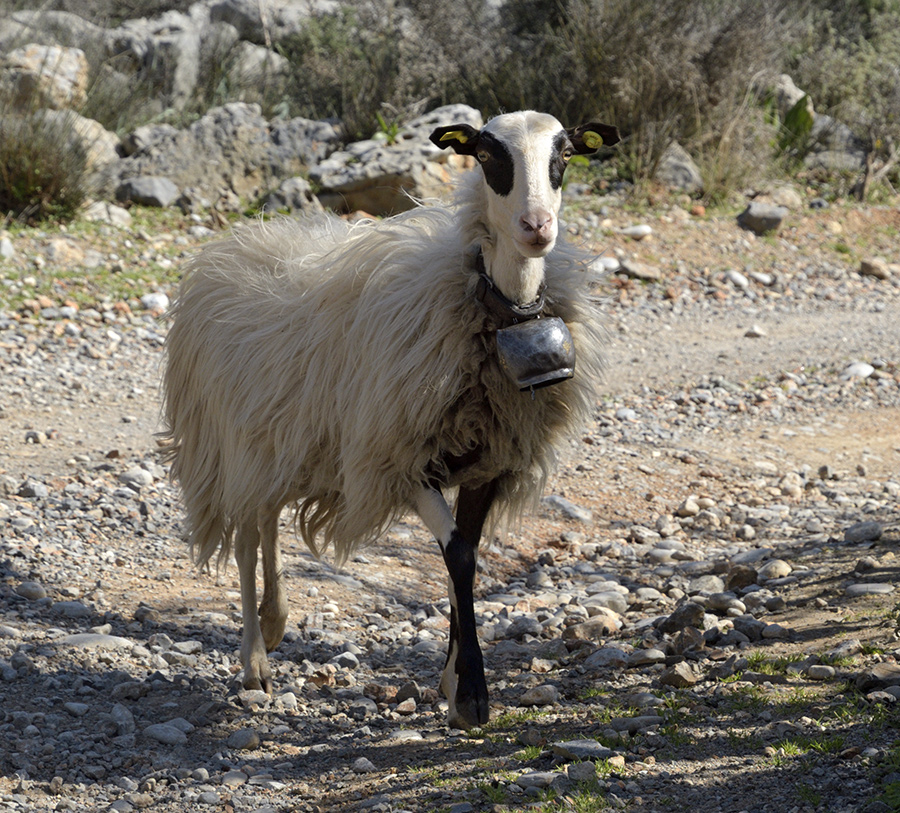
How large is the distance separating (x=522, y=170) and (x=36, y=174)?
7.74m

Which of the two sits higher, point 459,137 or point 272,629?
point 459,137

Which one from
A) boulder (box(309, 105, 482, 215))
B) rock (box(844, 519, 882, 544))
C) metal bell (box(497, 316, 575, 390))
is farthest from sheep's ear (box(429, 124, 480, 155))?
boulder (box(309, 105, 482, 215))

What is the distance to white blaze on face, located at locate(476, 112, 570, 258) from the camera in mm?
3270

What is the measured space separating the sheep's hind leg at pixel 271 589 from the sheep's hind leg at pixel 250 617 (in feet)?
0.16

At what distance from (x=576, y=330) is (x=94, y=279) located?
6.35 metres

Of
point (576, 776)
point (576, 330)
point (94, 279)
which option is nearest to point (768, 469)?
point (576, 330)

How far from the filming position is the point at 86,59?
12883mm

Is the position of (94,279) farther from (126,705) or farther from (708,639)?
(708,639)

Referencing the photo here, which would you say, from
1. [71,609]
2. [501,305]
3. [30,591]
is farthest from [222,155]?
[501,305]

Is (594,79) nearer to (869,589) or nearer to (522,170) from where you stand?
(869,589)

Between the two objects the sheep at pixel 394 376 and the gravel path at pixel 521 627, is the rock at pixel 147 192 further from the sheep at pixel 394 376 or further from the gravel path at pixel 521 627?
the sheep at pixel 394 376

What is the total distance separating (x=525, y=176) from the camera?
3.35 m

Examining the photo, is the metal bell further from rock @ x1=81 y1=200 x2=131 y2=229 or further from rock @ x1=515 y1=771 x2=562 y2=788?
rock @ x1=81 y1=200 x2=131 y2=229

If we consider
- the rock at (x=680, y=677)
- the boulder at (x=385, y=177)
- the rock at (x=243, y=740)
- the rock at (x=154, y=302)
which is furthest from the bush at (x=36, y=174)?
the rock at (x=680, y=677)
